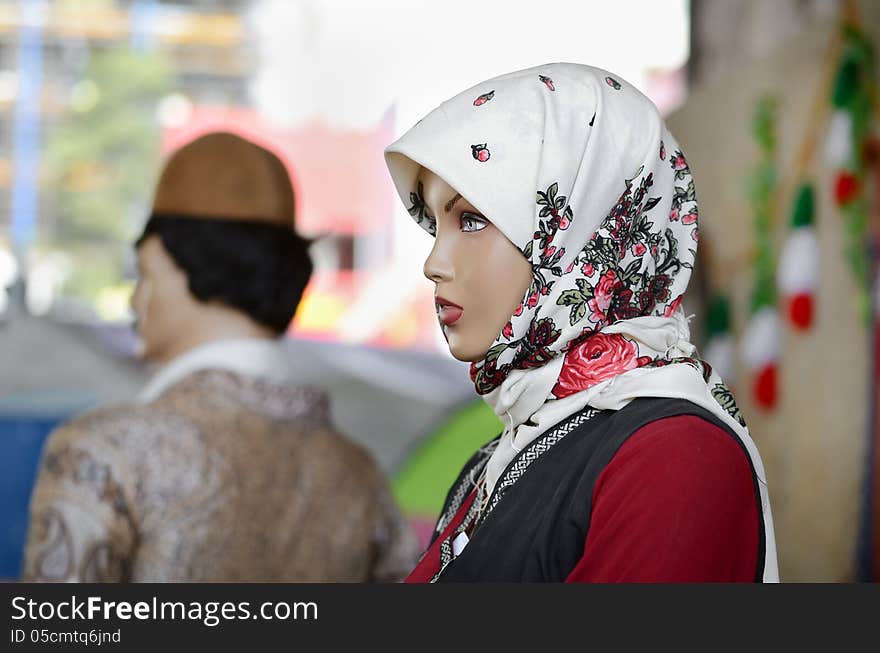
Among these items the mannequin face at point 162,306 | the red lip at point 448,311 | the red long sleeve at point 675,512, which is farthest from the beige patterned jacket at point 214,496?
the red long sleeve at point 675,512

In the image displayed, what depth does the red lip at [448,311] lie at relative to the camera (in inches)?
48.3

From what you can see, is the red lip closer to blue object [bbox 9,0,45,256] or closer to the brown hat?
the brown hat

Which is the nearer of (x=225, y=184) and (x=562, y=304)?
(x=562, y=304)

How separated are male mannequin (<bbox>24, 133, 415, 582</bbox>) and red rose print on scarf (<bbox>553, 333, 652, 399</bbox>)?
3.45 ft

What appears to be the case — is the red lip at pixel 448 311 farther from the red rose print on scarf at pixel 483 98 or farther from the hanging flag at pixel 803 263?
the hanging flag at pixel 803 263

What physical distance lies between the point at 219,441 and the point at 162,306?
0.34 metres

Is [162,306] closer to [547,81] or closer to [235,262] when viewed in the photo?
[235,262]

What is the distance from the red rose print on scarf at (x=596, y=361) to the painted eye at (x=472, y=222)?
18cm

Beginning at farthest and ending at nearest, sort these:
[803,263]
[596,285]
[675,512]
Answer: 1. [803,263]
2. [596,285]
3. [675,512]

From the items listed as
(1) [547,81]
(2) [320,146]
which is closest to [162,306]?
(1) [547,81]

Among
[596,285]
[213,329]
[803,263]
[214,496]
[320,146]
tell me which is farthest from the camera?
[320,146]

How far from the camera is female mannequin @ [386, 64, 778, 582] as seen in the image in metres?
1.06

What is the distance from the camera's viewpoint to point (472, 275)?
1213 millimetres

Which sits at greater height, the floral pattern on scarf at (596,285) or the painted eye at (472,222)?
the painted eye at (472,222)
